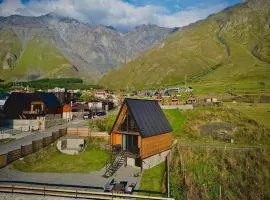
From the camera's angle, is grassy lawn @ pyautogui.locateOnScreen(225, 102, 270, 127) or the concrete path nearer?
the concrete path

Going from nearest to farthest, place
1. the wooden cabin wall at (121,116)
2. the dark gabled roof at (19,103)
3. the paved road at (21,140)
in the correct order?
1. the wooden cabin wall at (121,116)
2. the paved road at (21,140)
3. the dark gabled roof at (19,103)

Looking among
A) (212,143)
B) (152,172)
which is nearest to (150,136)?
(152,172)

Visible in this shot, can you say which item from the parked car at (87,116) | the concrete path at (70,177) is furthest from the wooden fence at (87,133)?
the parked car at (87,116)

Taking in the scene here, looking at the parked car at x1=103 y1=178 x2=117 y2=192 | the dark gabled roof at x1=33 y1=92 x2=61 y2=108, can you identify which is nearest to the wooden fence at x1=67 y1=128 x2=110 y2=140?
the parked car at x1=103 y1=178 x2=117 y2=192

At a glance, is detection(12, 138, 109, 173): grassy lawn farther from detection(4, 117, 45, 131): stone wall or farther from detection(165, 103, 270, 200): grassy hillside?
detection(4, 117, 45, 131): stone wall

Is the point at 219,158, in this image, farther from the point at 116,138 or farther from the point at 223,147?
the point at 116,138

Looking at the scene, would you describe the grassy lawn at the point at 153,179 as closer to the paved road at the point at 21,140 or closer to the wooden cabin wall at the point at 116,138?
the wooden cabin wall at the point at 116,138

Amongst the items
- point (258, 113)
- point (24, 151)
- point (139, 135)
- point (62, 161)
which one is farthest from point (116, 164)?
point (258, 113)
